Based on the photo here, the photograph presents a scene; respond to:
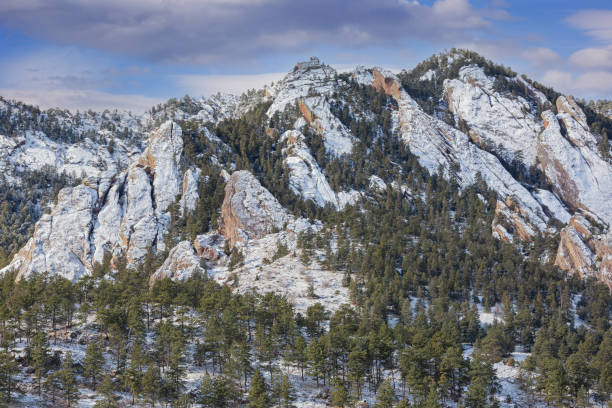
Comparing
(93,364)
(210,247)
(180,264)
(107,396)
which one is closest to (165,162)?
(210,247)

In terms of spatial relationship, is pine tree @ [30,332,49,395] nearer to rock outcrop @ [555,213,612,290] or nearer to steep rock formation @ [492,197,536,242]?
rock outcrop @ [555,213,612,290]

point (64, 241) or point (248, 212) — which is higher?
point (248, 212)

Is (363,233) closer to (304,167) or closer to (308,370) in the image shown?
(304,167)

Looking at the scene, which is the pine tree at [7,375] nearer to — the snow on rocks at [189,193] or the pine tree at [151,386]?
the pine tree at [151,386]

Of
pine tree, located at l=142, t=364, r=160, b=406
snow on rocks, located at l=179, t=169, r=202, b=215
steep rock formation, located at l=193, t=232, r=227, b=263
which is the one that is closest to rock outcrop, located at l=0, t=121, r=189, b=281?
snow on rocks, located at l=179, t=169, r=202, b=215

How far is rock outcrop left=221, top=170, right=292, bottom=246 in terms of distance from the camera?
157375 millimetres

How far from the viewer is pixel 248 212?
6309 inches

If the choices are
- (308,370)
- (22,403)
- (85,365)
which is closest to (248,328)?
(308,370)

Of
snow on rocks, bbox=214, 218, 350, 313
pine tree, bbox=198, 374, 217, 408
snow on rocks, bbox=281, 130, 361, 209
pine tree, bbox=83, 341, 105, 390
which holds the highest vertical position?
snow on rocks, bbox=281, 130, 361, 209

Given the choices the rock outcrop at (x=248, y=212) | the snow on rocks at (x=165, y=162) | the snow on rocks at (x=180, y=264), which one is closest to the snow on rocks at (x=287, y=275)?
the rock outcrop at (x=248, y=212)

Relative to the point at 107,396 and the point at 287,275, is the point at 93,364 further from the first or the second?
the point at 287,275

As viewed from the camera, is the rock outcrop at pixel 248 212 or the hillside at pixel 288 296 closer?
the hillside at pixel 288 296

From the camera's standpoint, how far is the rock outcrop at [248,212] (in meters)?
157

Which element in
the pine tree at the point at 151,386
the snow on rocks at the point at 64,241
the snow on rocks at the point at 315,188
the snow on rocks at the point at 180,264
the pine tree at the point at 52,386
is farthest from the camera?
the snow on rocks at the point at 315,188
